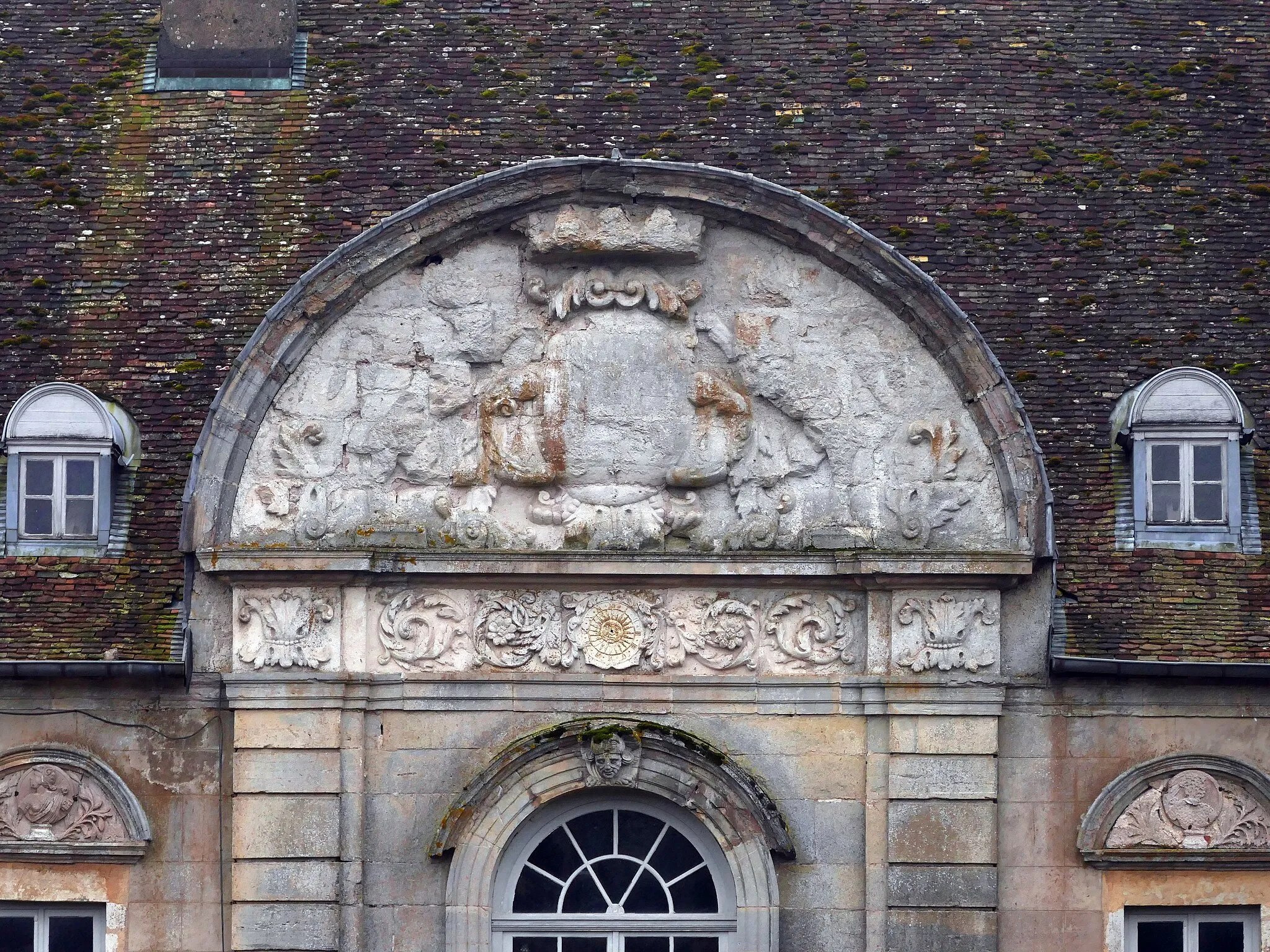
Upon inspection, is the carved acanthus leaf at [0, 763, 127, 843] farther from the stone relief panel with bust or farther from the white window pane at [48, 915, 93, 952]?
the stone relief panel with bust

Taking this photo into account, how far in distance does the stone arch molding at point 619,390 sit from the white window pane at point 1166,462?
4.80 feet

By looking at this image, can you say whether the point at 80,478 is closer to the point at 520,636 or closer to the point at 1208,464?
the point at 520,636

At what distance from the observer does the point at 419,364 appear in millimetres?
17516

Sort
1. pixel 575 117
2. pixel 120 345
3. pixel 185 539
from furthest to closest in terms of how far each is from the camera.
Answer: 1. pixel 575 117
2. pixel 120 345
3. pixel 185 539

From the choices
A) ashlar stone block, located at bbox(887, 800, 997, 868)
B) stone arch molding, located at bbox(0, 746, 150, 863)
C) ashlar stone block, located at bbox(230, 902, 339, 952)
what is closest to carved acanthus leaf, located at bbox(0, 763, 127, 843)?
stone arch molding, located at bbox(0, 746, 150, 863)

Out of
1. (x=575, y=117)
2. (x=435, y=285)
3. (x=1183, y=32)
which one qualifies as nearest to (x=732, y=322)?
(x=435, y=285)

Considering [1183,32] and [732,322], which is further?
[1183,32]

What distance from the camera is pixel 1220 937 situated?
17078 mm

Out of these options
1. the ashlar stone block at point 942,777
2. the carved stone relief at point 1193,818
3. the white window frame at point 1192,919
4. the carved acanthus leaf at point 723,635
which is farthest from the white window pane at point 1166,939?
the carved acanthus leaf at point 723,635

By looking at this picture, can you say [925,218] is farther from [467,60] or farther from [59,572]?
[59,572]

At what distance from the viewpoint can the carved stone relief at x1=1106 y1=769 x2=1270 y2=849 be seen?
16969mm

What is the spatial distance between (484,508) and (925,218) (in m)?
4.92

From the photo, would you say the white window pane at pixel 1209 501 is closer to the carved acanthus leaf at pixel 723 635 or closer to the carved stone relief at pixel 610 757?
the carved acanthus leaf at pixel 723 635

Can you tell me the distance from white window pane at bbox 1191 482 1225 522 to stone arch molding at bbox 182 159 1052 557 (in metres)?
1.68
